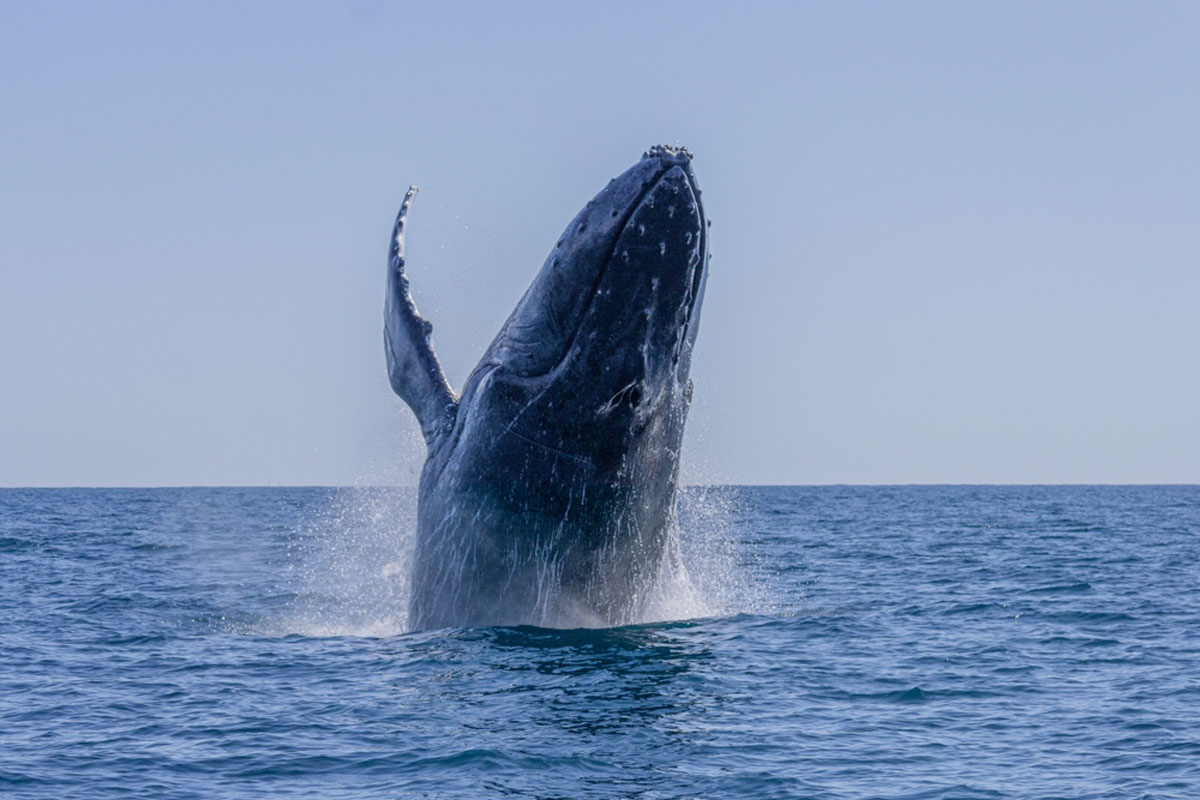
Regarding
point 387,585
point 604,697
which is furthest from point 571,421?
point 387,585

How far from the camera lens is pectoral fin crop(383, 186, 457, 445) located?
10.8 meters

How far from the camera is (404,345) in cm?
1085

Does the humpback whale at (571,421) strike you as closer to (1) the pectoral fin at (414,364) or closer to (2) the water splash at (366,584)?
(1) the pectoral fin at (414,364)

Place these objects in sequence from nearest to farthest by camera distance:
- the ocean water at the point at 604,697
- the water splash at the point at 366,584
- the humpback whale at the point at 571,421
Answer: the ocean water at the point at 604,697 → the humpback whale at the point at 571,421 → the water splash at the point at 366,584

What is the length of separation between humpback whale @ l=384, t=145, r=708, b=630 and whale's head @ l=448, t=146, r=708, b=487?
11 mm

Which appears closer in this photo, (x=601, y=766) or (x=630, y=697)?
(x=601, y=766)

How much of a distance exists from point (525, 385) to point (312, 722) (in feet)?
9.24

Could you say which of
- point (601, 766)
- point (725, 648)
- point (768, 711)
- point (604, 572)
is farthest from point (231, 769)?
point (725, 648)

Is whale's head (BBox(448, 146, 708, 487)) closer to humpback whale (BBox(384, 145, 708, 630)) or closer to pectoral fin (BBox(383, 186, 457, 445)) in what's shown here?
humpback whale (BBox(384, 145, 708, 630))

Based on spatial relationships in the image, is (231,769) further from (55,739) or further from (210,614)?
(210,614)

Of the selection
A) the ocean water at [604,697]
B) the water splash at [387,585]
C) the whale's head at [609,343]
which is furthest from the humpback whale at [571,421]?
the water splash at [387,585]

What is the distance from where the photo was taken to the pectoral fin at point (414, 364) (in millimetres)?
10797

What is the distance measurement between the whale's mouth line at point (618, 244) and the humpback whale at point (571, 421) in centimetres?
1

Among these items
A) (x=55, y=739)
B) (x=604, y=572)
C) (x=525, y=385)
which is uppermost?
(x=525, y=385)
